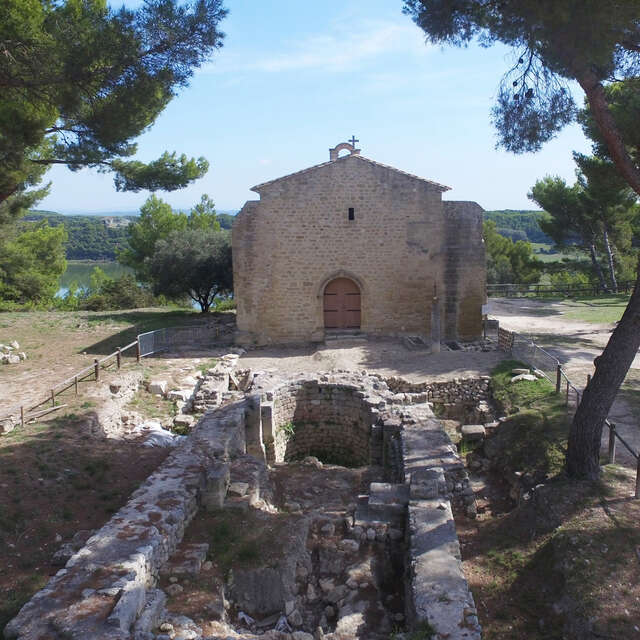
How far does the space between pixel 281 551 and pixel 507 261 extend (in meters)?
41.0

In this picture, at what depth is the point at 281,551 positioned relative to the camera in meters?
6.91

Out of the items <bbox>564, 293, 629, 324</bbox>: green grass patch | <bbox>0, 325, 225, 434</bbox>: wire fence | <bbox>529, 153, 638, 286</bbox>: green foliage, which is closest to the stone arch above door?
<bbox>0, 325, 225, 434</bbox>: wire fence

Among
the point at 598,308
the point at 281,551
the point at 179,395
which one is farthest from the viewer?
the point at 598,308

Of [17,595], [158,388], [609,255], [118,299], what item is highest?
[609,255]

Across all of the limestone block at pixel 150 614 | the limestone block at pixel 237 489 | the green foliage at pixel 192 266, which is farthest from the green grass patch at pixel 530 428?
the green foliage at pixel 192 266

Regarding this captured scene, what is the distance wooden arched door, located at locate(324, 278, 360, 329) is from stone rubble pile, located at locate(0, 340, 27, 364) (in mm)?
9375

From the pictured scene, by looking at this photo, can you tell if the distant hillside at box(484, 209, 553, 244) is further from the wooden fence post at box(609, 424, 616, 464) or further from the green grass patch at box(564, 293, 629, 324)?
the wooden fence post at box(609, 424, 616, 464)

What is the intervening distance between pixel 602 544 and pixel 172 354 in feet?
46.0

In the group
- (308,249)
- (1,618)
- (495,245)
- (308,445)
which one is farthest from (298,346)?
(495,245)

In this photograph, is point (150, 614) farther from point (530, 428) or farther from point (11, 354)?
point (11, 354)

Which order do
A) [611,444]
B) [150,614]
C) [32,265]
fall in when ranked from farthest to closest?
[32,265] < [611,444] < [150,614]

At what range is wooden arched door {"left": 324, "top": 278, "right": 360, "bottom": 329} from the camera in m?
19.2

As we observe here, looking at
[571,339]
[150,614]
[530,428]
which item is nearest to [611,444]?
[530,428]

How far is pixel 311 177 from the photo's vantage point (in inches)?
726
